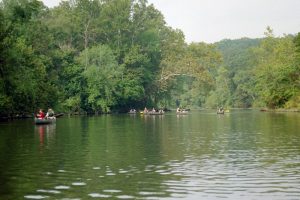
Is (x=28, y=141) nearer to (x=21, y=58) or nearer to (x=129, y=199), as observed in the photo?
(x=129, y=199)

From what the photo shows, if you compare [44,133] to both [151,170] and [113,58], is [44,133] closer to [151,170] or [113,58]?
[151,170]

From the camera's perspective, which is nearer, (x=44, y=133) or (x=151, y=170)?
(x=151, y=170)

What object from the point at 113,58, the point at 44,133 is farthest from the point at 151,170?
the point at 113,58

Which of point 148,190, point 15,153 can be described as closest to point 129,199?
point 148,190

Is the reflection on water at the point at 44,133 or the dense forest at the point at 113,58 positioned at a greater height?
the dense forest at the point at 113,58

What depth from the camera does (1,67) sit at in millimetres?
58906

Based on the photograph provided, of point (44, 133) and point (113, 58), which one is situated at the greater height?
point (113, 58)

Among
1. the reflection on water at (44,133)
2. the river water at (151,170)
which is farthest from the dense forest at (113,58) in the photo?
the river water at (151,170)

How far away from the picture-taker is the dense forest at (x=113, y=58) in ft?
270

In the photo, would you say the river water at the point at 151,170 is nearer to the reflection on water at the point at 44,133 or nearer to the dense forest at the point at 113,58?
the reflection on water at the point at 44,133

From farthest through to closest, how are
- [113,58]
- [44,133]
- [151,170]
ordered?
1. [113,58]
2. [44,133]
3. [151,170]

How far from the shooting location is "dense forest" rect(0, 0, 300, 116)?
270 feet

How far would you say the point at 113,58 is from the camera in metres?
A: 100

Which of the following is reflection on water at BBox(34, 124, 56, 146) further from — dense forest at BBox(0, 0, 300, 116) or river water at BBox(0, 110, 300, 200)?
dense forest at BBox(0, 0, 300, 116)
